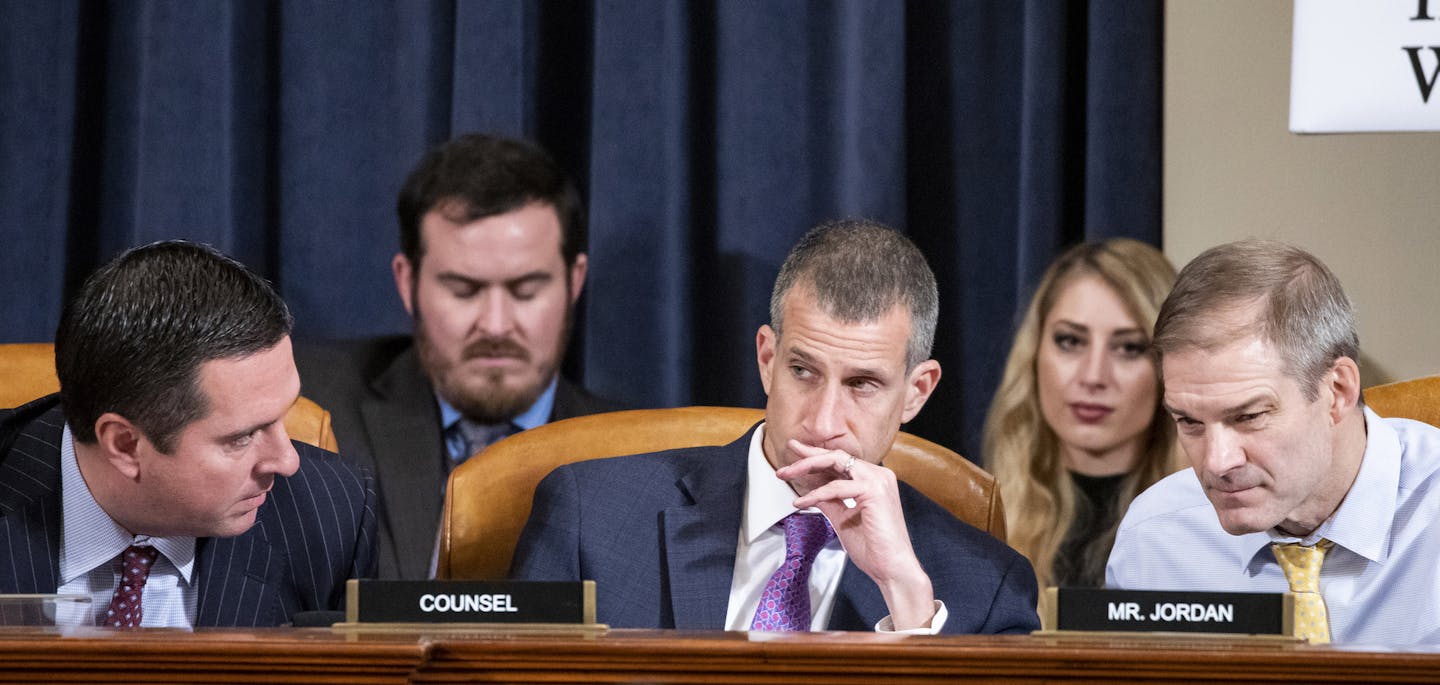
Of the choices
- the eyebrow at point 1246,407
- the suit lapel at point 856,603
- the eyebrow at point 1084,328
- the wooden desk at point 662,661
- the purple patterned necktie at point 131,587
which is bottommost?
the suit lapel at point 856,603

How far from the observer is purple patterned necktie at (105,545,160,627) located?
172 cm

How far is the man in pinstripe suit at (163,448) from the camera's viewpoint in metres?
1.69

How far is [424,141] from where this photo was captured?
3092 millimetres

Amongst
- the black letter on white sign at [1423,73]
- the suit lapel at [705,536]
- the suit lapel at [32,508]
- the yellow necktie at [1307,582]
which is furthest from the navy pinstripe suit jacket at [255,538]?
the black letter on white sign at [1423,73]

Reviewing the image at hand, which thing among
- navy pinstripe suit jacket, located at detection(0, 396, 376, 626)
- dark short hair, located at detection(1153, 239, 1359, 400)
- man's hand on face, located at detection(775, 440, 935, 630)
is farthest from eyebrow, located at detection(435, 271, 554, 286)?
dark short hair, located at detection(1153, 239, 1359, 400)

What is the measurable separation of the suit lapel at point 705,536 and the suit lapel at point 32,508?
2.35ft

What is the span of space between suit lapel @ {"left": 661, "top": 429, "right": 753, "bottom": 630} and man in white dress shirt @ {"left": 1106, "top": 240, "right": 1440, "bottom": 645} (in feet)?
1.79

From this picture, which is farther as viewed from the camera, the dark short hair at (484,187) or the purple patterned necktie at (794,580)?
the dark short hair at (484,187)

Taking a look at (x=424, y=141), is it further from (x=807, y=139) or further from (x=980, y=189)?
(x=980, y=189)

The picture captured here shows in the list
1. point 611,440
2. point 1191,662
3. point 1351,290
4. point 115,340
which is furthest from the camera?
point 1351,290

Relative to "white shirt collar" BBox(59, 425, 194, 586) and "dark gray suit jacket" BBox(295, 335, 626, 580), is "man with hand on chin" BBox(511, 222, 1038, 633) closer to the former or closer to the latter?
"white shirt collar" BBox(59, 425, 194, 586)

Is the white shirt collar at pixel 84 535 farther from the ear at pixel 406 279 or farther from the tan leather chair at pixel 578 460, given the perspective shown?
the ear at pixel 406 279

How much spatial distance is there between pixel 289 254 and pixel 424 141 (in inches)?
14.7

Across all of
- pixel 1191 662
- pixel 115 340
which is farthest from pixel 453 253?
pixel 1191 662
